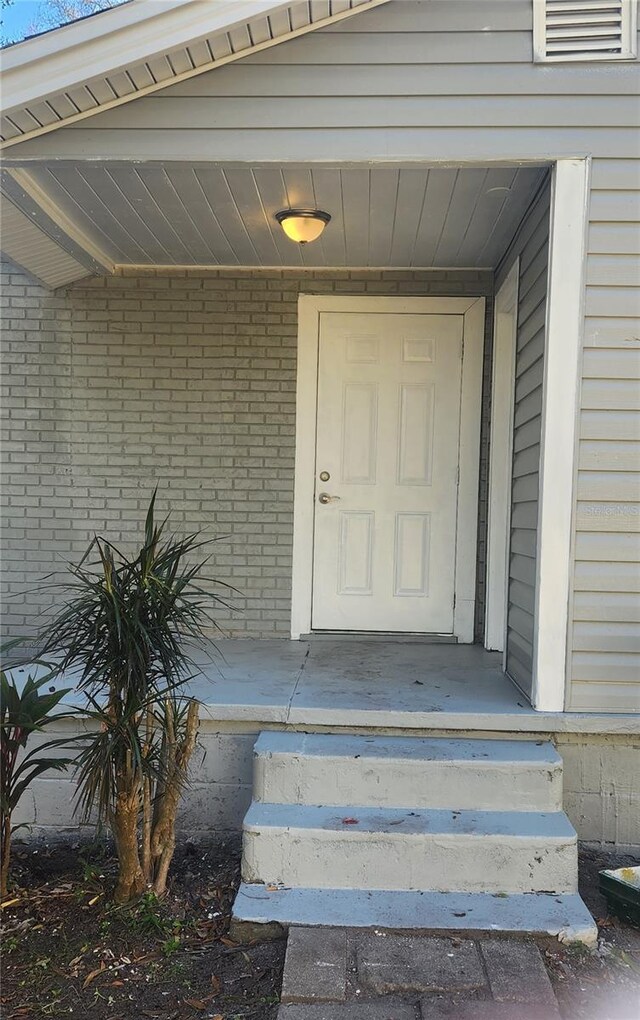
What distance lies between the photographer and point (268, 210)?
11.4 ft

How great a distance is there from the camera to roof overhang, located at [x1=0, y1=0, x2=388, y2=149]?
2.58 meters

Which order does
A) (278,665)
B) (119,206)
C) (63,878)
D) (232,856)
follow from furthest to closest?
(278,665) → (119,206) → (232,856) → (63,878)

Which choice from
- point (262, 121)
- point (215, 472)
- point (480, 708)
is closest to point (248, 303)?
point (215, 472)

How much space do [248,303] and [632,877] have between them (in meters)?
3.45

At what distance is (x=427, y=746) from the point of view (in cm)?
289

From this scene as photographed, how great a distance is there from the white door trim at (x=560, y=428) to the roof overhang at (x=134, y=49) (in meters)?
1.07

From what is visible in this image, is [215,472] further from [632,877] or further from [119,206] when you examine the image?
[632,877]

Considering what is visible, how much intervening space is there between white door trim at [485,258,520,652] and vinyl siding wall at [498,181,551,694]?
1.33ft

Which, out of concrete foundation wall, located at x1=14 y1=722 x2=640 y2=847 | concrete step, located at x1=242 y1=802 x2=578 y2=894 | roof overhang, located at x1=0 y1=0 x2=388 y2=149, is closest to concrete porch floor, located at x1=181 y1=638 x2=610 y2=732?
concrete foundation wall, located at x1=14 y1=722 x2=640 y2=847

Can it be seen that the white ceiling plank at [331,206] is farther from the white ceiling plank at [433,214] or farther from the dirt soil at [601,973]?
the dirt soil at [601,973]

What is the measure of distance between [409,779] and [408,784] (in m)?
0.02

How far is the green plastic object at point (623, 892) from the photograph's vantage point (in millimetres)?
2479

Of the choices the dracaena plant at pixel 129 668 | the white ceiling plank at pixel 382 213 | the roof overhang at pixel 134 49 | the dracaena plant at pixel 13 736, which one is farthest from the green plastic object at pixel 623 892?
the roof overhang at pixel 134 49

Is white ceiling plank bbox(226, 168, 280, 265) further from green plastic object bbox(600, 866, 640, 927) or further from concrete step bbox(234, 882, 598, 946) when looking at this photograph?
green plastic object bbox(600, 866, 640, 927)
